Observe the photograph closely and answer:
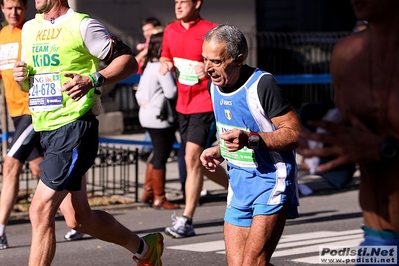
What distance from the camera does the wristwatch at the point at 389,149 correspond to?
343 centimetres

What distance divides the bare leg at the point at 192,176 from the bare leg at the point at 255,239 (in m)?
3.45

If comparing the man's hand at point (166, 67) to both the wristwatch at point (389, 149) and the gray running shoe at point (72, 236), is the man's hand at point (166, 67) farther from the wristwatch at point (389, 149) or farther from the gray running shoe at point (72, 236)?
the wristwatch at point (389, 149)

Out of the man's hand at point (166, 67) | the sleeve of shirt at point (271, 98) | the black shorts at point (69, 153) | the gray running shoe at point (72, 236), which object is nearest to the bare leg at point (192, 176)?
the man's hand at point (166, 67)

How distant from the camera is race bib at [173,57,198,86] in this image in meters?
8.77

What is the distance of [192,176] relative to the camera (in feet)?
28.0

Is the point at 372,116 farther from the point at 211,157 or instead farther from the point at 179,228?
the point at 179,228

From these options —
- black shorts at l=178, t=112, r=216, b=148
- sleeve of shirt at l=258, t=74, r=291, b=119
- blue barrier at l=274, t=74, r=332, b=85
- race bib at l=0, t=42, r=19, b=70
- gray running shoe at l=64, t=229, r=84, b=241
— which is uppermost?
sleeve of shirt at l=258, t=74, r=291, b=119

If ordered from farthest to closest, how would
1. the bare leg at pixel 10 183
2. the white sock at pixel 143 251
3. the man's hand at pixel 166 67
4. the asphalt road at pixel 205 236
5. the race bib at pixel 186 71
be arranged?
the man's hand at pixel 166 67 → the race bib at pixel 186 71 → the bare leg at pixel 10 183 → the asphalt road at pixel 205 236 → the white sock at pixel 143 251

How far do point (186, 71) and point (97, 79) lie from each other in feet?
9.81

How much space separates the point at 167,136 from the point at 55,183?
14.7 feet

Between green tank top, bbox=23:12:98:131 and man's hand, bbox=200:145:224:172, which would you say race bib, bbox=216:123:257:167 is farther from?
green tank top, bbox=23:12:98:131

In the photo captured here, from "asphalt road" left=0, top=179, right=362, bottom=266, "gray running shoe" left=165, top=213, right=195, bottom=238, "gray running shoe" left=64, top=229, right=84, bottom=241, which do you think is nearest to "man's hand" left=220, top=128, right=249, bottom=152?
"asphalt road" left=0, top=179, right=362, bottom=266

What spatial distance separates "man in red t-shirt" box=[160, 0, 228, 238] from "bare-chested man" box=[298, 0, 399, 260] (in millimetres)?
4882

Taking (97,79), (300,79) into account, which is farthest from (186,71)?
(300,79)
